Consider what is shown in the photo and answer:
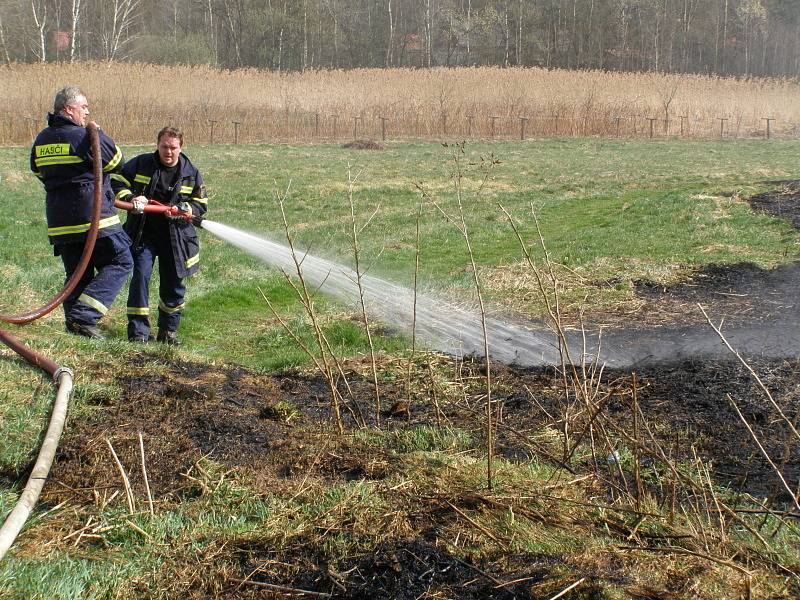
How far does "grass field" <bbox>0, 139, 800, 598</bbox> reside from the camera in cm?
351

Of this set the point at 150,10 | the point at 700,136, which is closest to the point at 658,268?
the point at 700,136

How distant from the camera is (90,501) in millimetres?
3863

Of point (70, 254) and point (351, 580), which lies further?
point (70, 254)

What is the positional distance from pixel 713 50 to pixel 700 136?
29219 mm

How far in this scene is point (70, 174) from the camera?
256 inches

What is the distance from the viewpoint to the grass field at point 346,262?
351 centimetres

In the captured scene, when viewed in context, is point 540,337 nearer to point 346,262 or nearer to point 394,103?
point 346,262

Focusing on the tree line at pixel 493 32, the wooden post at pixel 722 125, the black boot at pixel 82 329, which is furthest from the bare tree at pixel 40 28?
the black boot at pixel 82 329

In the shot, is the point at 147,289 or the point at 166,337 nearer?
the point at 147,289

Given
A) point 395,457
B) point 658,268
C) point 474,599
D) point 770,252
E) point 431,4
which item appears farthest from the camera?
point 431,4

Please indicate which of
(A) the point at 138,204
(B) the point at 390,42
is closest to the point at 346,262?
(A) the point at 138,204

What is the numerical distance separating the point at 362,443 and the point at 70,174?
340 cm

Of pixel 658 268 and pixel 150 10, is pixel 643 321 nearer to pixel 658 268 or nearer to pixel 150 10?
pixel 658 268

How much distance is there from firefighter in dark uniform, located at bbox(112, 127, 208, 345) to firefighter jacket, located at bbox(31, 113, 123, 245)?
40cm
